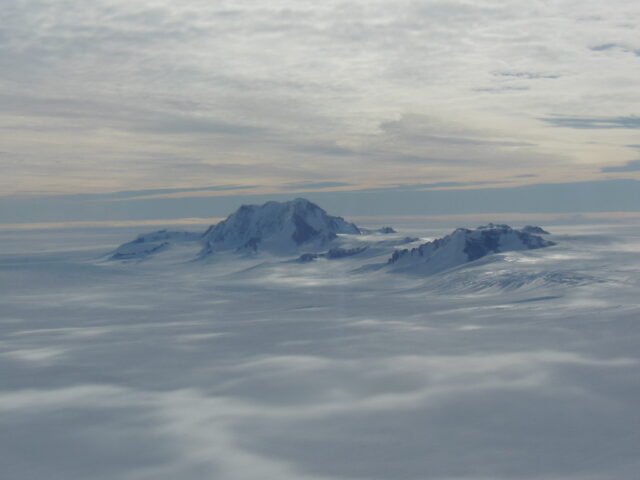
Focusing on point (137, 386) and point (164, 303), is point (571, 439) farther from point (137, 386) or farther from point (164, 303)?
point (164, 303)

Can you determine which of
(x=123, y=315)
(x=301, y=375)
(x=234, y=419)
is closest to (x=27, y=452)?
(x=234, y=419)

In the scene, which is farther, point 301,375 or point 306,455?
point 301,375

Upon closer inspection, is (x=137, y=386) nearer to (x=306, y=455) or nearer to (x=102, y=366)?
(x=102, y=366)

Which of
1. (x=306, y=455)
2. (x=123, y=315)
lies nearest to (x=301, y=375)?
(x=306, y=455)

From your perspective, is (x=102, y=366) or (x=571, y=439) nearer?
(x=571, y=439)

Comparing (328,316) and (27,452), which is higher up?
(27,452)

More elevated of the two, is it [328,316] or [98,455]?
[98,455]

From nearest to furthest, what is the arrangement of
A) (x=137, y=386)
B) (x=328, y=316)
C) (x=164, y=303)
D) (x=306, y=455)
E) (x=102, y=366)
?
1. (x=306, y=455)
2. (x=137, y=386)
3. (x=102, y=366)
4. (x=328, y=316)
5. (x=164, y=303)

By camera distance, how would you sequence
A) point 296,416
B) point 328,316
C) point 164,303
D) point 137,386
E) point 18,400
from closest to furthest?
point 296,416, point 18,400, point 137,386, point 328,316, point 164,303

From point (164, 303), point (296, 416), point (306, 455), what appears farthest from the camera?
point (164, 303)
